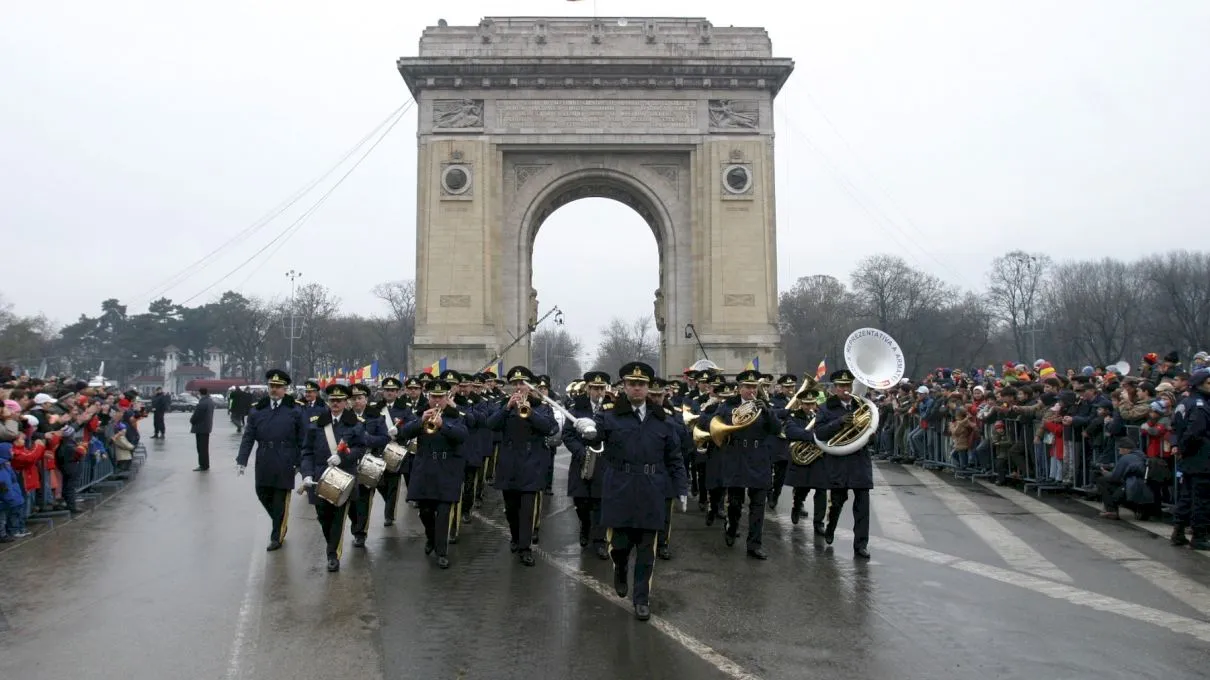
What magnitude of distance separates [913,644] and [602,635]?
2.30m

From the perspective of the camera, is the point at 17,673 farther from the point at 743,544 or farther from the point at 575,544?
the point at 743,544

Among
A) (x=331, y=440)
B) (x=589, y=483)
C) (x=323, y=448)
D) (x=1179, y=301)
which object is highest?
(x=1179, y=301)

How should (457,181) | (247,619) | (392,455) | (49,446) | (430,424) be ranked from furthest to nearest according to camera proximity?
1. (457,181)
2. (49,446)
3. (392,455)
4. (430,424)
5. (247,619)

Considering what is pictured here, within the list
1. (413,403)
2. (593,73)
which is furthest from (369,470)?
(593,73)

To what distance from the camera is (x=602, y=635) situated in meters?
6.67

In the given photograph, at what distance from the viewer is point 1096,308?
68.8 meters

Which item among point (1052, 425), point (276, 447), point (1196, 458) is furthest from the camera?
point (1052, 425)

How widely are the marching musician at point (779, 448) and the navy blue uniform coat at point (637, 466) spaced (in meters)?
4.65

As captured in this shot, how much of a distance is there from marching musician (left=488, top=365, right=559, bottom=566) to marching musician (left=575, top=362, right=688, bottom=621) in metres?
1.80

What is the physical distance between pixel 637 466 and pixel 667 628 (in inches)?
53.6

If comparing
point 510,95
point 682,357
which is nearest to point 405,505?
point 682,357

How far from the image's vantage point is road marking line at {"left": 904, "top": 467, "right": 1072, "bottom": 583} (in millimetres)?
9023

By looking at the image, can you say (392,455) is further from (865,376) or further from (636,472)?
(865,376)

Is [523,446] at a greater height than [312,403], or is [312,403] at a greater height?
[312,403]
